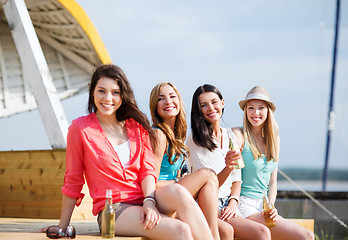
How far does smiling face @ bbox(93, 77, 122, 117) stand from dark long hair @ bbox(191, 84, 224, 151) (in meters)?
0.79

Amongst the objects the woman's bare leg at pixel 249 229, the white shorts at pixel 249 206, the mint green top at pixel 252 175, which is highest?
the mint green top at pixel 252 175

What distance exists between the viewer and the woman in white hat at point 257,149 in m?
4.09

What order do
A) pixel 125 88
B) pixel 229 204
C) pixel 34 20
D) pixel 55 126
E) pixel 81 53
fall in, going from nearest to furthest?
pixel 125 88
pixel 229 204
pixel 55 126
pixel 34 20
pixel 81 53

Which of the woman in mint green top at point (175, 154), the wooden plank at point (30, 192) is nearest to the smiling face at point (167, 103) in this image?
the woman in mint green top at point (175, 154)

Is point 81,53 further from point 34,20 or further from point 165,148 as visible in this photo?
point 165,148

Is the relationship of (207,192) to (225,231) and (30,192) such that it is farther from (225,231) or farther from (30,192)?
(30,192)

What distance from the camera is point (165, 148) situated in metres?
3.84

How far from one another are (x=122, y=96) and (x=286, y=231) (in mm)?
1572

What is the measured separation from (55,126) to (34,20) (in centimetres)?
334

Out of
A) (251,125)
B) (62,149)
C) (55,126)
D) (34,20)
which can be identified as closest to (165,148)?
(251,125)

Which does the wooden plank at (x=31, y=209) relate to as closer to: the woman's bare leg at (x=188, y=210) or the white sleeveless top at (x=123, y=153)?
the white sleeveless top at (x=123, y=153)

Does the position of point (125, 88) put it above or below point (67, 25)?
below

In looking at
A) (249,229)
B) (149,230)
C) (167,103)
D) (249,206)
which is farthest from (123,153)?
(249,206)

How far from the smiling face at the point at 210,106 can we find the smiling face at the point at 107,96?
2.78ft
